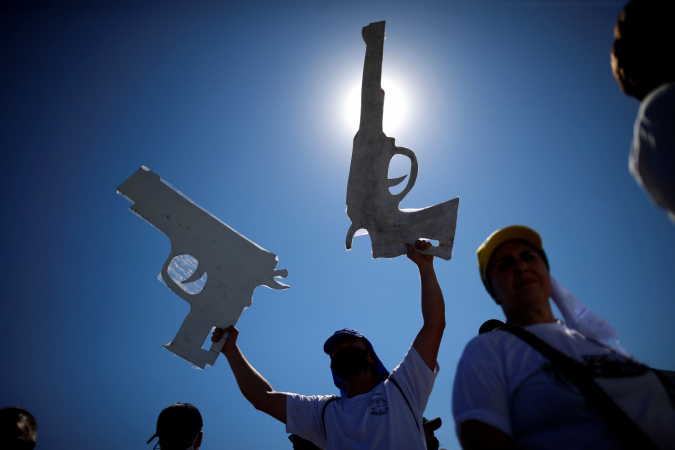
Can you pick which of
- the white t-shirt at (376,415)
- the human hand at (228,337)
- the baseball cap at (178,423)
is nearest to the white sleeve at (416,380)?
the white t-shirt at (376,415)

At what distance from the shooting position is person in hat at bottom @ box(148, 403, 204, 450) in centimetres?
320

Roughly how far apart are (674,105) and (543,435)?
1.25 m

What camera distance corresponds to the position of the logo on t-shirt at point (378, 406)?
2.70 meters

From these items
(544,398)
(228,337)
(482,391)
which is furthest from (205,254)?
(544,398)

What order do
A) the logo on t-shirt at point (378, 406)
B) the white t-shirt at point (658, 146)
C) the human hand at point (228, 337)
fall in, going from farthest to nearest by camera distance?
1. the human hand at point (228, 337)
2. the logo on t-shirt at point (378, 406)
3. the white t-shirt at point (658, 146)

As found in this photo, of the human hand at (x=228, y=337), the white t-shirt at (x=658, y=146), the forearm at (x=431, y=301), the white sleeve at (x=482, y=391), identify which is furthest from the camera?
the human hand at (x=228, y=337)

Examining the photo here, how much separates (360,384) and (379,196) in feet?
5.86

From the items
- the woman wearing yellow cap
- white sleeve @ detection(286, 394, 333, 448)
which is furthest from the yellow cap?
white sleeve @ detection(286, 394, 333, 448)

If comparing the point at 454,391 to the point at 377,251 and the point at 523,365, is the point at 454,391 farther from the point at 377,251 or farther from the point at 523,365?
the point at 377,251

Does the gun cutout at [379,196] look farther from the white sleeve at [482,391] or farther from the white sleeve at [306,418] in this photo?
the white sleeve at [482,391]

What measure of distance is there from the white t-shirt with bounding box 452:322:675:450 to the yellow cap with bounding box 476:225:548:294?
427mm

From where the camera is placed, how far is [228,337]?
3.66m

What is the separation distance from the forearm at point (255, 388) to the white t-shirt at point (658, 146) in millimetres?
2972

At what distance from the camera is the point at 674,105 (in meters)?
1.15
